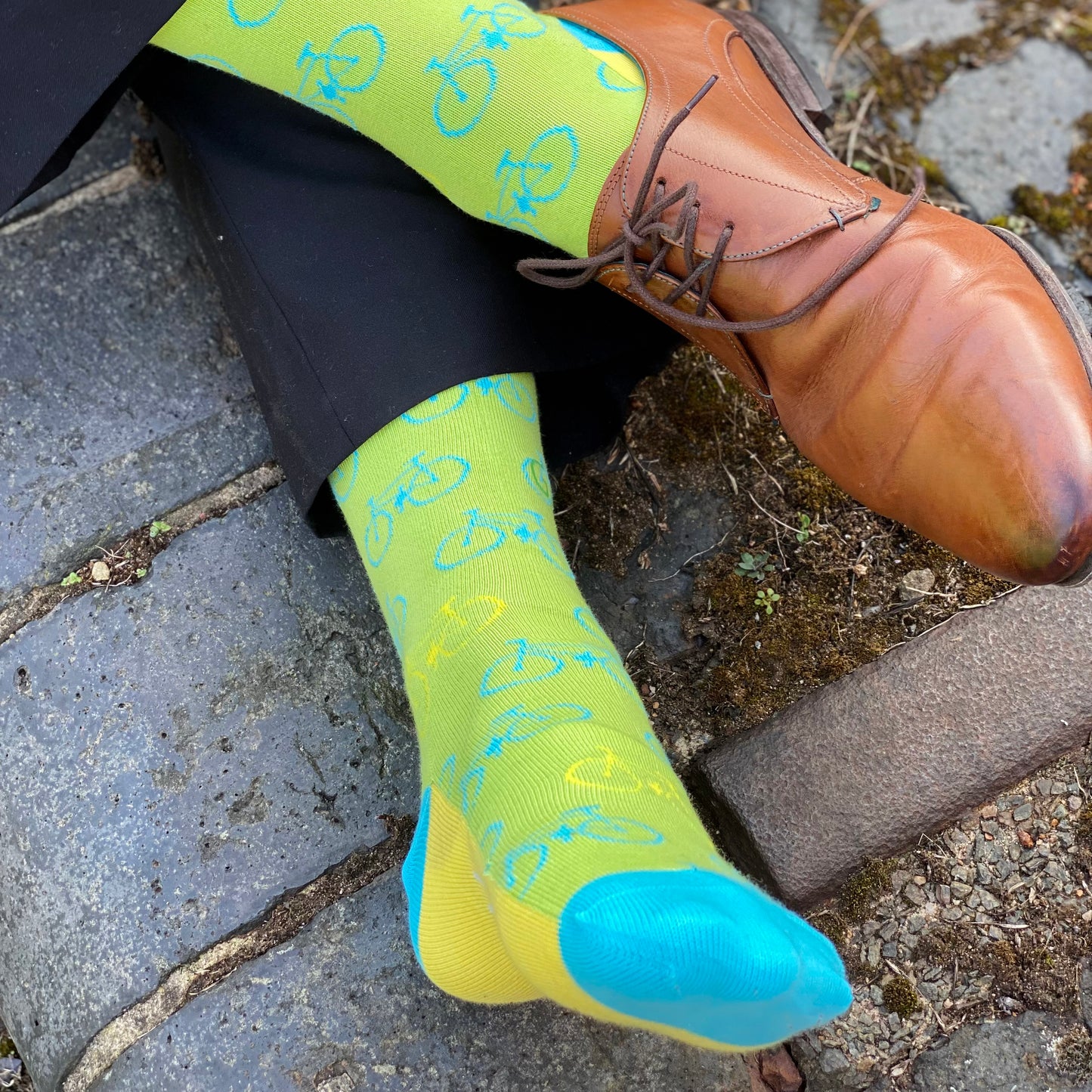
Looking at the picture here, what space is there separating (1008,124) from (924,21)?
23cm

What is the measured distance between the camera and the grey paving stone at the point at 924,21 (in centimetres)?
152

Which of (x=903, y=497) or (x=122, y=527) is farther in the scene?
(x=122, y=527)

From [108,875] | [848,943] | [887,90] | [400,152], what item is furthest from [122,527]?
[887,90]

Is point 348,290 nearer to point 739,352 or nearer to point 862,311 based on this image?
point 739,352

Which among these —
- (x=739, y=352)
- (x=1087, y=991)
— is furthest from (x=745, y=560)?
(x=1087, y=991)

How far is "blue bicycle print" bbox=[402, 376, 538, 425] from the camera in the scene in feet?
3.37

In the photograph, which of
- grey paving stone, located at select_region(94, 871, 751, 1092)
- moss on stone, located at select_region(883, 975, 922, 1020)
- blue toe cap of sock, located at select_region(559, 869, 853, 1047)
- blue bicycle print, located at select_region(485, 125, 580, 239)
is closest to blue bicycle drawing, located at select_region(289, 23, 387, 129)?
blue bicycle print, located at select_region(485, 125, 580, 239)

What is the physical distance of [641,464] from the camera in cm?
127

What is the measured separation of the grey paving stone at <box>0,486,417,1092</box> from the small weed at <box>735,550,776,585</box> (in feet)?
1.52

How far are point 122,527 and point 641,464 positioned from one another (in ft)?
2.29

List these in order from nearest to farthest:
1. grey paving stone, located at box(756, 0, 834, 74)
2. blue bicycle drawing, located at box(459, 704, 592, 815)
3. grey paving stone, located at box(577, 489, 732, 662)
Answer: blue bicycle drawing, located at box(459, 704, 592, 815) < grey paving stone, located at box(577, 489, 732, 662) < grey paving stone, located at box(756, 0, 834, 74)

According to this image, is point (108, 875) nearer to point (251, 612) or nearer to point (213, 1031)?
point (213, 1031)

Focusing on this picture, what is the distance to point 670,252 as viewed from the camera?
1039 millimetres

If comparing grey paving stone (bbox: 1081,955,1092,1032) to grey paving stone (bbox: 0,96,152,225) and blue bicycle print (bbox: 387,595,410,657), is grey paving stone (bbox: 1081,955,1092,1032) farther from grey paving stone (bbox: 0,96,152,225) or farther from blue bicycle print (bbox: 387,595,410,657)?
grey paving stone (bbox: 0,96,152,225)
